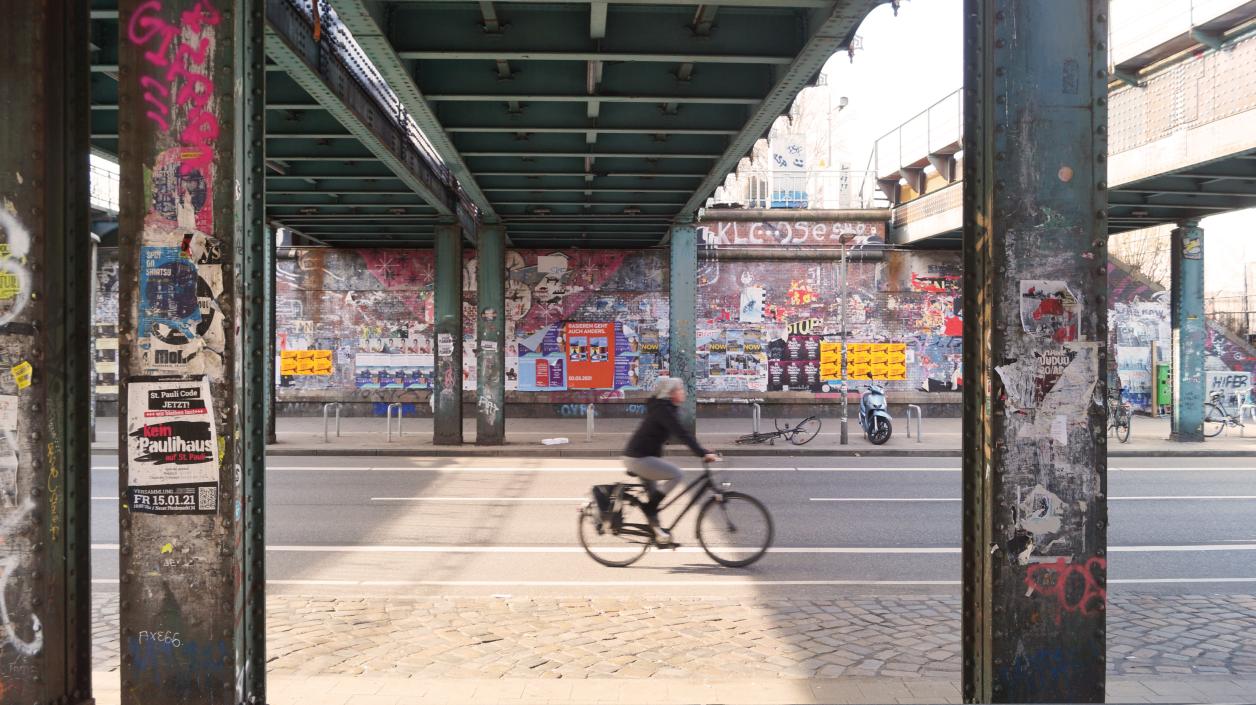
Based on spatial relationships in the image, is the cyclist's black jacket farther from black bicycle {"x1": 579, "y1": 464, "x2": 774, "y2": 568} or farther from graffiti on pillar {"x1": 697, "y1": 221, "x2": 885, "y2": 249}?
graffiti on pillar {"x1": 697, "y1": 221, "x2": 885, "y2": 249}

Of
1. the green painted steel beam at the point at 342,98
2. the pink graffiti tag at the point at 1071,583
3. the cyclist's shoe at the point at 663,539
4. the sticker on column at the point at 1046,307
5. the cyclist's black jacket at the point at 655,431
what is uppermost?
the green painted steel beam at the point at 342,98

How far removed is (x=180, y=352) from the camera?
344 cm

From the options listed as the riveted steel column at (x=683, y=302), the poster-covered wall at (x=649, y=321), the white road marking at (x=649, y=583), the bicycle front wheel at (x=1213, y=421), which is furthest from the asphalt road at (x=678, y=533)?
the poster-covered wall at (x=649, y=321)

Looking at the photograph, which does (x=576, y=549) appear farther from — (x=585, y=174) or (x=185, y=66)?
(x=585, y=174)

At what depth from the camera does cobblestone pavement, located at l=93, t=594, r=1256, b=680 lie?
16.1 ft

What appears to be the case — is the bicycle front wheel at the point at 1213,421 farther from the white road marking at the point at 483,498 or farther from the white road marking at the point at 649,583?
the white road marking at the point at 483,498

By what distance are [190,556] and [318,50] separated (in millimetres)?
6816

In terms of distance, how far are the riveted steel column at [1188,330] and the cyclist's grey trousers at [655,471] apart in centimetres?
1629

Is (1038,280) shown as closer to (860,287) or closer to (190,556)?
(190,556)

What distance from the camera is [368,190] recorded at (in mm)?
15492

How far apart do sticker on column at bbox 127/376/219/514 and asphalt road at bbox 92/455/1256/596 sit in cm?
19

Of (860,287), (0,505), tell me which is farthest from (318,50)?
(860,287)

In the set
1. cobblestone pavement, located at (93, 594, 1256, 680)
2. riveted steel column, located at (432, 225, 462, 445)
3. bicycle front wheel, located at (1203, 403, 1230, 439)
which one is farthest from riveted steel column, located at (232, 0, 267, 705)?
bicycle front wheel, located at (1203, 403, 1230, 439)

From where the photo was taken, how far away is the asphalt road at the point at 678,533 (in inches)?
279
